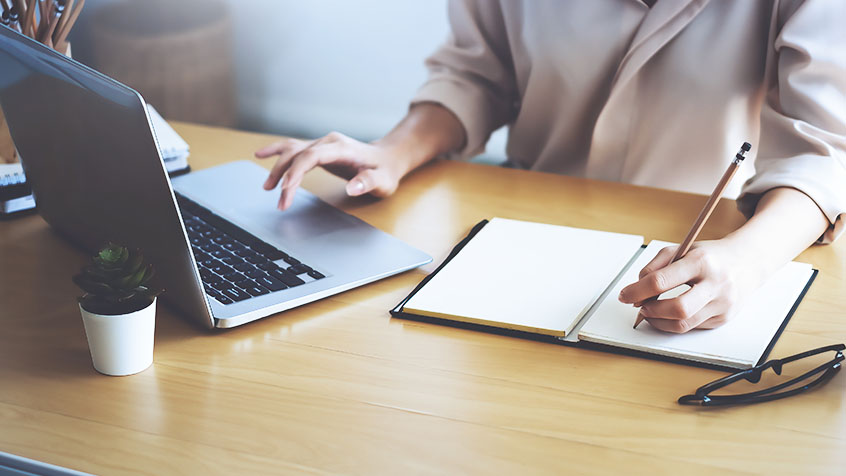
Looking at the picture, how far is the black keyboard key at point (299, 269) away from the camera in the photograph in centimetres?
83

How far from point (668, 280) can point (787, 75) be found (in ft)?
1.47

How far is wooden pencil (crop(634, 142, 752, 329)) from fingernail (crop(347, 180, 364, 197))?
41cm

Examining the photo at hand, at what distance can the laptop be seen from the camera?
0.67 meters

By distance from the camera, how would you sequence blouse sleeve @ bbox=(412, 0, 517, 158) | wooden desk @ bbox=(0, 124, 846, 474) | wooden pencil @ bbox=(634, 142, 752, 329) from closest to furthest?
wooden desk @ bbox=(0, 124, 846, 474) → wooden pencil @ bbox=(634, 142, 752, 329) → blouse sleeve @ bbox=(412, 0, 517, 158)

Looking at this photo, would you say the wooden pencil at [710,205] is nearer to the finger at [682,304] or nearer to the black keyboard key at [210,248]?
the finger at [682,304]

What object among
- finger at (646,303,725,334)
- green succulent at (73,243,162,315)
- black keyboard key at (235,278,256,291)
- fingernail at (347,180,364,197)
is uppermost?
green succulent at (73,243,162,315)

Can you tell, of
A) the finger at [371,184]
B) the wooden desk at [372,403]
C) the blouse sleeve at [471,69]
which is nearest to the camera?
the wooden desk at [372,403]

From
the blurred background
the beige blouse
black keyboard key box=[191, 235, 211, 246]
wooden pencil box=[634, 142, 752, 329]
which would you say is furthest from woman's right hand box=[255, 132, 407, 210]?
the blurred background

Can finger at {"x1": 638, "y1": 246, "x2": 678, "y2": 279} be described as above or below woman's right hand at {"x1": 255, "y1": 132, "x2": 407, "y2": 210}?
above

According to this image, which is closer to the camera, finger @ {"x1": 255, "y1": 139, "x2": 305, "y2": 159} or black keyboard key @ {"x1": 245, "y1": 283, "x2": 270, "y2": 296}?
black keyboard key @ {"x1": 245, "y1": 283, "x2": 270, "y2": 296}

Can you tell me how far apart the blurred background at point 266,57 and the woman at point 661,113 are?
105 cm

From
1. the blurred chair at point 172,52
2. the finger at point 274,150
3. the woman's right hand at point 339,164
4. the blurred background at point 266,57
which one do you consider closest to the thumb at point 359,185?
the woman's right hand at point 339,164

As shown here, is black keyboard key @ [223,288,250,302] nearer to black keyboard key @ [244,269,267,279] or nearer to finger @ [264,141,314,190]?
black keyboard key @ [244,269,267,279]

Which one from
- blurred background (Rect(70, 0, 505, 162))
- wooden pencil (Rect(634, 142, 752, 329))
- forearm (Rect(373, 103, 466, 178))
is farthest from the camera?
blurred background (Rect(70, 0, 505, 162))
